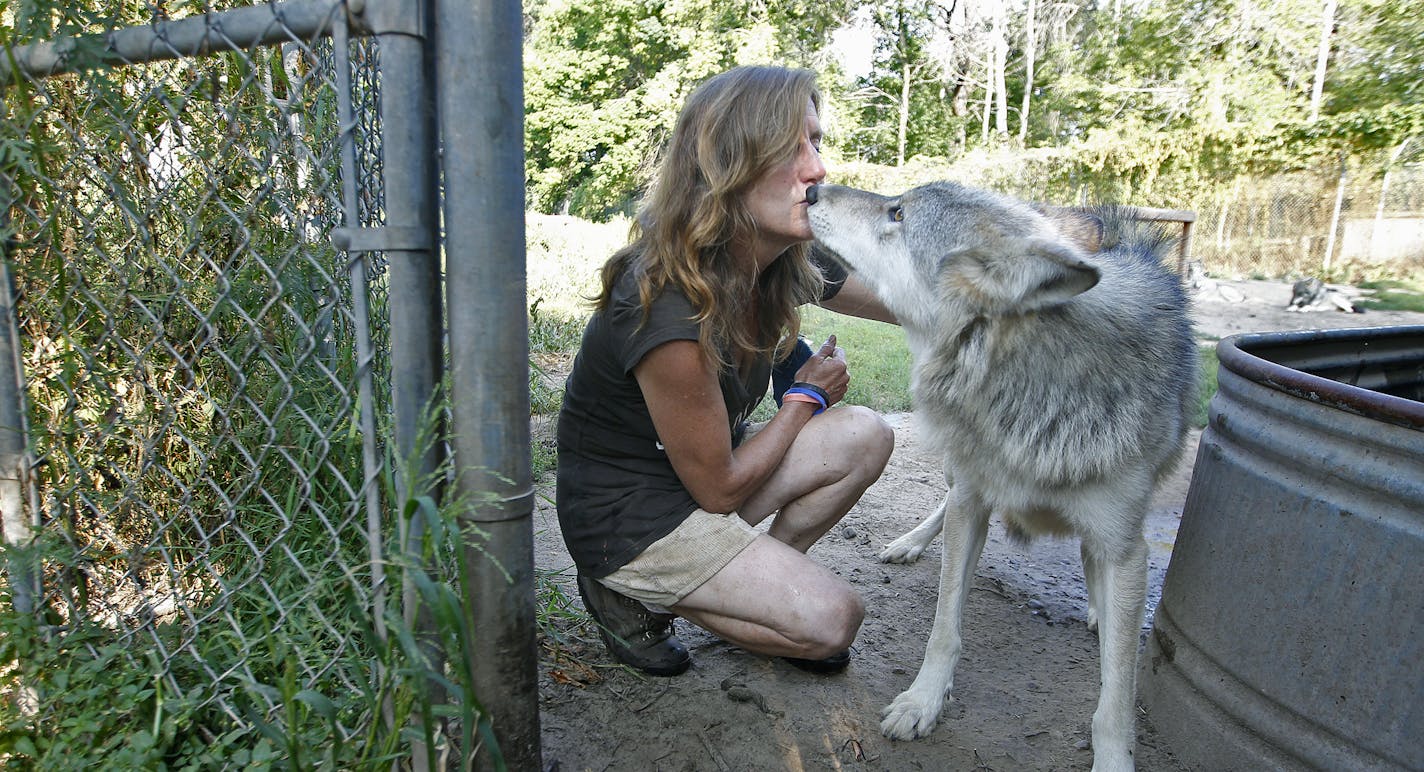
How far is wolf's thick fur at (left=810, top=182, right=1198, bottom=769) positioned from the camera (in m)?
2.12

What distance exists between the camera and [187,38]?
4.72 feet

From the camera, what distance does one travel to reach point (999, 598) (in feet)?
10.3

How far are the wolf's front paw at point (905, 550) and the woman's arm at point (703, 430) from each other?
1143 mm

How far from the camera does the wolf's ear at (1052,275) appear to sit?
1962 mm

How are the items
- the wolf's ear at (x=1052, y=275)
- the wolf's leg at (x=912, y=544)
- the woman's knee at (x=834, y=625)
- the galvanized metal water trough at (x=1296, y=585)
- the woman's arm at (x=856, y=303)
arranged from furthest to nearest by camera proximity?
the wolf's leg at (x=912, y=544)
the woman's arm at (x=856, y=303)
the woman's knee at (x=834, y=625)
the wolf's ear at (x=1052, y=275)
the galvanized metal water trough at (x=1296, y=585)

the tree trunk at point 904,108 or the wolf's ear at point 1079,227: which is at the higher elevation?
the tree trunk at point 904,108

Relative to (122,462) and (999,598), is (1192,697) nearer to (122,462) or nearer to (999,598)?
(999,598)

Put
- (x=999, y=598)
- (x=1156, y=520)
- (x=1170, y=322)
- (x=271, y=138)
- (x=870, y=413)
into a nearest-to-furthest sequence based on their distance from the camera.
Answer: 1. (x=271, y=138)
2. (x=1170, y=322)
3. (x=870, y=413)
4. (x=999, y=598)
5. (x=1156, y=520)

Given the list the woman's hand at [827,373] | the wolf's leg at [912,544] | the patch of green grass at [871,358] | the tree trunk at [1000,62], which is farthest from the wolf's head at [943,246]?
the tree trunk at [1000,62]

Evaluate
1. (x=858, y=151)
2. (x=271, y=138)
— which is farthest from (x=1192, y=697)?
(x=858, y=151)

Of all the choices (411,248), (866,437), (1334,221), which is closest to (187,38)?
(411,248)

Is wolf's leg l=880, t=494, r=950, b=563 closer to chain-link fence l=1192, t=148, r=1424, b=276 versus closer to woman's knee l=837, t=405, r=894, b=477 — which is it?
woman's knee l=837, t=405, r=894, b=477

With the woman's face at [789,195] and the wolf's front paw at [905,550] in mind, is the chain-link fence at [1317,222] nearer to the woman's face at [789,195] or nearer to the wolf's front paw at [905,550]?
the wolf's front paw at [905,550]

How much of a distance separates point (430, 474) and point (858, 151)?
28.1 meters
